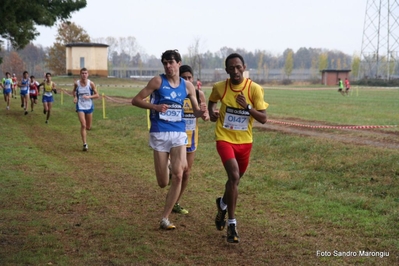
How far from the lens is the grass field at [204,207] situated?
20.2ft

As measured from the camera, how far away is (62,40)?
312 ft

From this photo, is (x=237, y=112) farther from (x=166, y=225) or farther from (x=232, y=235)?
(x=166, y=225)

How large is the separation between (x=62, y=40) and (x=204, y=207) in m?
91.6

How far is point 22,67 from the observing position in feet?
400

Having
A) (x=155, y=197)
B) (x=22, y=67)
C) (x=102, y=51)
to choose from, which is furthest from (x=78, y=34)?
(x=155, y=197)

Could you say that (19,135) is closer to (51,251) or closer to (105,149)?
(105,149)

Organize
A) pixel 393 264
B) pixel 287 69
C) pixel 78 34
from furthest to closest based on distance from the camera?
pixel 287 69
pixel 78 34
pixel 393 264

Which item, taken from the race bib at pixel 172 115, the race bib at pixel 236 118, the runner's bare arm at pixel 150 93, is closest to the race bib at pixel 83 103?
the runner's bare arm at pixel 150 93

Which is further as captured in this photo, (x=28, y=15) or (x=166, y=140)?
(x=28, y=15)

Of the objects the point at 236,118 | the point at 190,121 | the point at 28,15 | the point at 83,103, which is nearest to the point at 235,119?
the point at 236,118

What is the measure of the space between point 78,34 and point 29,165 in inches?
3420

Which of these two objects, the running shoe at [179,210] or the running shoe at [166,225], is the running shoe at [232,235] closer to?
the running shoe at [166,225]

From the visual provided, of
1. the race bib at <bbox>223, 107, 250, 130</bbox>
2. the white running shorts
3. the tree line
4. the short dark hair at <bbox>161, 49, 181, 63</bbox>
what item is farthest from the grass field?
the tree line

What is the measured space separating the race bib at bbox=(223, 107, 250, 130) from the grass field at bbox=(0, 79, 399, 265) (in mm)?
1450
